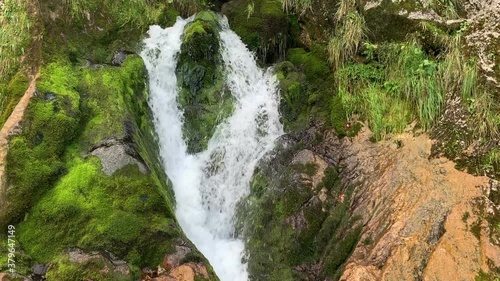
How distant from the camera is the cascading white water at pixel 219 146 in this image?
8.00 m

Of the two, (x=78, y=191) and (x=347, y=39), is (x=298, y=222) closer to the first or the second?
(x=78, y=191)

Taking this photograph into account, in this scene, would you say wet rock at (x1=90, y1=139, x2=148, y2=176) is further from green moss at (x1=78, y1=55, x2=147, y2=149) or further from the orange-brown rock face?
the orange-brown rock face

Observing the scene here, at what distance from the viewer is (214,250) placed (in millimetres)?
7789

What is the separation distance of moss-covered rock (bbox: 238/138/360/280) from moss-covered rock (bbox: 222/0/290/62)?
391cm

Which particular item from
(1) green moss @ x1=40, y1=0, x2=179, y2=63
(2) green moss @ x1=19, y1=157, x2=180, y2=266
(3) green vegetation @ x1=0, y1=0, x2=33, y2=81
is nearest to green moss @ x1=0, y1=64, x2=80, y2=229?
(2) green moss @ x1=19, y1=157, x2=180, y2=266

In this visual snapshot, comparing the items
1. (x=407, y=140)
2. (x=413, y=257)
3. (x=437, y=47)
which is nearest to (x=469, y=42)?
(x=437, y=47)

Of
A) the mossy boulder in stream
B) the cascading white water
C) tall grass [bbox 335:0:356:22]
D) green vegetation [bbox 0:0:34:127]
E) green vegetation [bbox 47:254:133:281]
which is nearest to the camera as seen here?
green vegetation [bbox 47:254:133:281]

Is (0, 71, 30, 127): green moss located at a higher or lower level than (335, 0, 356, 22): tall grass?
higher

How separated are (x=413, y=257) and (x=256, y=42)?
7.03 m

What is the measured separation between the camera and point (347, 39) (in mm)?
8836

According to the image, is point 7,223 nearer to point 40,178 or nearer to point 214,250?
point 40,178

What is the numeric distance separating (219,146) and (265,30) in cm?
371

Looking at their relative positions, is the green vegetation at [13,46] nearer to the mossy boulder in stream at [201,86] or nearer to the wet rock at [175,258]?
the mossy boulder in stream at [201,86]

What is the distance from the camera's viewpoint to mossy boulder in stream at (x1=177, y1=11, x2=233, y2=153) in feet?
31.4
